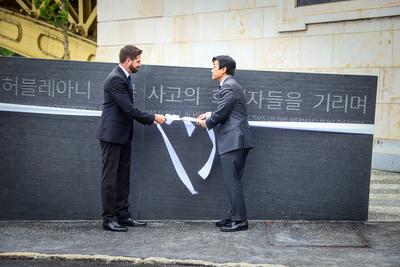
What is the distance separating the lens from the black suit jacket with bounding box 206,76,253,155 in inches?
230

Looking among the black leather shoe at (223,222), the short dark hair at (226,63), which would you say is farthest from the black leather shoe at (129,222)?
the short dark hair at (226,63)

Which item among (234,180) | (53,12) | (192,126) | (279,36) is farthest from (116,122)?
(53,12)

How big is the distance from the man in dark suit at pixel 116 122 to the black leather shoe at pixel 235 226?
1.03 m

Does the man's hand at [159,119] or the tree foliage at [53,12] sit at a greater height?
the tree foliage at [53,12]

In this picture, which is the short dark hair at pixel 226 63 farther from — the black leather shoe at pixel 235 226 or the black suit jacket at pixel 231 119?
the black leather shoe at pixel 235 226

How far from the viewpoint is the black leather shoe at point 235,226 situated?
5.94 metres

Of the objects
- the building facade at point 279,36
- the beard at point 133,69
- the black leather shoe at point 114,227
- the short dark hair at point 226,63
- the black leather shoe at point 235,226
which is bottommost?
the black leather shoe at point 114,227

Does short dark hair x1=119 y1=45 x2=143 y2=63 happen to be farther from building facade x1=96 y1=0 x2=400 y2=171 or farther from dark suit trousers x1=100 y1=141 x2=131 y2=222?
building facade x1=96 y1=0 x2=400 y2=171

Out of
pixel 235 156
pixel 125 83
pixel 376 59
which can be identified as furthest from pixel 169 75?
pixel 376 59

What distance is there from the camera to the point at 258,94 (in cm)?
629

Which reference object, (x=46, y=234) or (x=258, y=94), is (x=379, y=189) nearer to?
(x=258, y=94)

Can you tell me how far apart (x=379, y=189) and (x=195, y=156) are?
329 cm

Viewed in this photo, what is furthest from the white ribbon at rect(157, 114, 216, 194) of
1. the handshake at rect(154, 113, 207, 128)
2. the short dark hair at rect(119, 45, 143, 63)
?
the short dark hair at rect(119, 45, 143, 63)

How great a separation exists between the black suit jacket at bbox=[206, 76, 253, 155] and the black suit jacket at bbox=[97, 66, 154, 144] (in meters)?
0.70
